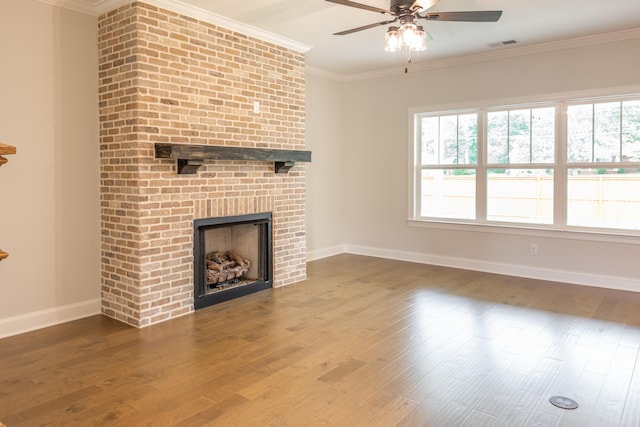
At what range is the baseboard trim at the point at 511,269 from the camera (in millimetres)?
4834

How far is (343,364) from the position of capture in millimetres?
3002

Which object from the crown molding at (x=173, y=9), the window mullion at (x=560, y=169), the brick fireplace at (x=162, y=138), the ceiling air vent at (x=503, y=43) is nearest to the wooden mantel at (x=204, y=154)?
the brick fireplace at (x=162, y=138)

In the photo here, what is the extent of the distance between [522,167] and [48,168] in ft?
16.3

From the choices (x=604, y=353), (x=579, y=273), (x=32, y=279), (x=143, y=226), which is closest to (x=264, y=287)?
(x=143, y=226)

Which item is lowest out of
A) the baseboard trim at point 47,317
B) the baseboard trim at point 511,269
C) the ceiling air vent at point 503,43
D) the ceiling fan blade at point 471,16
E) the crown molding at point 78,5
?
the baseboard trim at point 47,317

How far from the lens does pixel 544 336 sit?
11.5ft

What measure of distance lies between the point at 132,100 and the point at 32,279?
166cm

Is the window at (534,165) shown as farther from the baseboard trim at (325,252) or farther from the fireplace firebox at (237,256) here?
the fireplace firebox at (237,256)

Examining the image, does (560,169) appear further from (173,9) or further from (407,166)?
(173,9)

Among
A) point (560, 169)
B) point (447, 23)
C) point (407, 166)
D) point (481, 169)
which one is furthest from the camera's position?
point (407, 166)

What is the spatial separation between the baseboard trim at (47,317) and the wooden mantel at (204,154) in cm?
146

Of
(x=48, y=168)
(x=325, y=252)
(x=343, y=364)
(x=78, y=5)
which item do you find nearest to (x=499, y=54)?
(x=325, y=252)

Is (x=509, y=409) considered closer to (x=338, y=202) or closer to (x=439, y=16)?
(x=439, y=16)

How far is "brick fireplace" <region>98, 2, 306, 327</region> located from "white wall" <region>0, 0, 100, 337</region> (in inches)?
5.0
